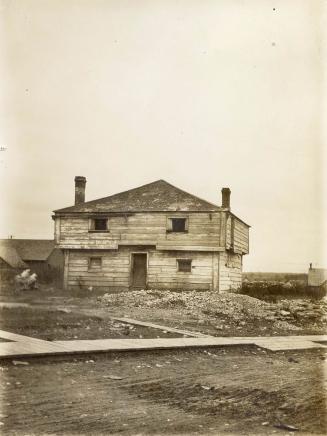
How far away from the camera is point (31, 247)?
141 ft

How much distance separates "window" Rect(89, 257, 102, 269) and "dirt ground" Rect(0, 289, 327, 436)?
1682 cm

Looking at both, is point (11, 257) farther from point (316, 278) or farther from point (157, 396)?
point (157, 396)

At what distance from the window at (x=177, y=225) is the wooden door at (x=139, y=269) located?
2.13m

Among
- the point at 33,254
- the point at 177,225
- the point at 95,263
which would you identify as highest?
the point at 177,225

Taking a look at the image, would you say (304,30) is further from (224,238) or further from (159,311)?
(224,238)

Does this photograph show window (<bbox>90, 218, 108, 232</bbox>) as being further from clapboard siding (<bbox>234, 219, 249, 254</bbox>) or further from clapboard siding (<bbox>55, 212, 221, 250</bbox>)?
clapboard siding (<bbox>234, 219, 249, 254</bbox>)

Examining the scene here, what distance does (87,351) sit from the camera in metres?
8.09

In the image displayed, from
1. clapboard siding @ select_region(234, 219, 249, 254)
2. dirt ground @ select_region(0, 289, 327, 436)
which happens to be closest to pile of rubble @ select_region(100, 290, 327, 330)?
clapboard siding @ select_region(234, 219, 249, 254)

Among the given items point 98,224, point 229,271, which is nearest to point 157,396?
point 98,224

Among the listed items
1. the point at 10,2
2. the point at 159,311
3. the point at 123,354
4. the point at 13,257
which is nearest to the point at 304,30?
the point at 10,2

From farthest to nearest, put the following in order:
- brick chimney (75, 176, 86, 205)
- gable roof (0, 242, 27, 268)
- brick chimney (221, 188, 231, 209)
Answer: gable roof (0, 242, 27, 268)
brick chimney (75, 176, 86, 205)
brick chimney (221, 188, 231, 209)

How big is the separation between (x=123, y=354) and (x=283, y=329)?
24.4 feet

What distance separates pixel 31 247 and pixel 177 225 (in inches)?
831

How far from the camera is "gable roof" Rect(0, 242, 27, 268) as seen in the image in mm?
38531
